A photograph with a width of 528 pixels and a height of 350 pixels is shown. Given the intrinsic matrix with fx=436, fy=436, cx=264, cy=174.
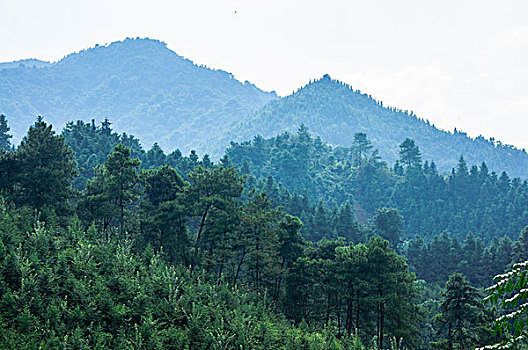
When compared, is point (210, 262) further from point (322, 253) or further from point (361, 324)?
point (361, 324)

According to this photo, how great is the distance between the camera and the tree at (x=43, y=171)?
3384 centimetres

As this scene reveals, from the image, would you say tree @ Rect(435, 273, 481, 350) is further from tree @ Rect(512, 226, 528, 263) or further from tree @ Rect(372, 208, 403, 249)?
tree @ Rect(372, 208, 403, 249)

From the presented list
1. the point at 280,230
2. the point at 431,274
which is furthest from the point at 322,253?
→ the point at 431,274

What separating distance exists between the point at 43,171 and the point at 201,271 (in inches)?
575

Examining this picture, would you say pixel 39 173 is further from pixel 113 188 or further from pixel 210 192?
pixel 210 192

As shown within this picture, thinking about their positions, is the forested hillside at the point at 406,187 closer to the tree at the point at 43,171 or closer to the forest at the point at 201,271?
the forest at the point at 201,271

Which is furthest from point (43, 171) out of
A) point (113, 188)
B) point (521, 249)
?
point (521, 249)

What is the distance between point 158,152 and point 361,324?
49.8m

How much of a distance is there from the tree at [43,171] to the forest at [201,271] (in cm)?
10

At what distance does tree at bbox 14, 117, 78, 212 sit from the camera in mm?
33844

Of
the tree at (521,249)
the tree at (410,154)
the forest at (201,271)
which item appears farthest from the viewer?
the tree at (410,154)

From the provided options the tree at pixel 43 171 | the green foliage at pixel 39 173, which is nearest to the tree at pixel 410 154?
the tree at pixel 43 171

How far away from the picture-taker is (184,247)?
3697 centimetres

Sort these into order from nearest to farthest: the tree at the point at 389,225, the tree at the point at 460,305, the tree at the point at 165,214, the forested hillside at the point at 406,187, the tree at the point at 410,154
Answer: the tree at the point at 460,305, the tree at the point at 165,214, the tree at the point at 389,225, the forested hillside at the point at 406,187, the tree at the point at 410,154
